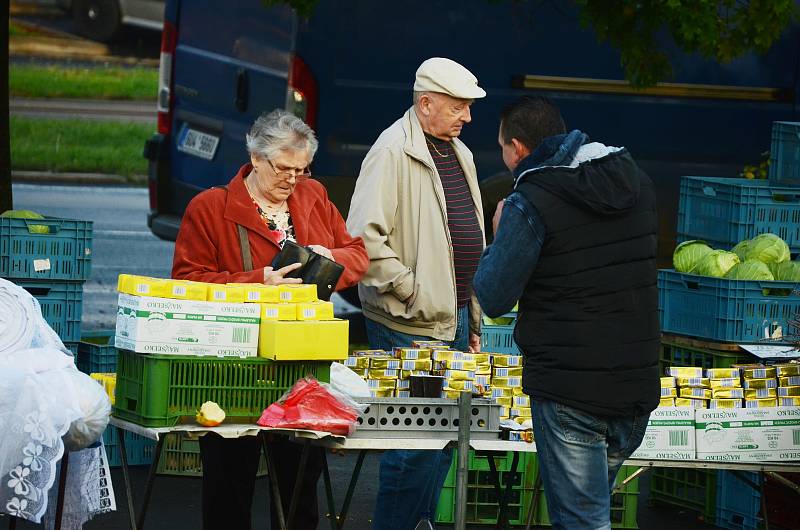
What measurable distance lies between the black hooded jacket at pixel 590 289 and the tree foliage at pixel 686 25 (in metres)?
3.73

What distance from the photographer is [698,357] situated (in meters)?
6.99

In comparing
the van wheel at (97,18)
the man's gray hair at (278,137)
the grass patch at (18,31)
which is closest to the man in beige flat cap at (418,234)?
the man's gray hair at (278,137)

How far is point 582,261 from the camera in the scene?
4.57 meters

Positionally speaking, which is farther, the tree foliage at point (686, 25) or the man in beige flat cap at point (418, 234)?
the tree foliage at point (686, 25)

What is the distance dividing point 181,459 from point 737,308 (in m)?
2.87

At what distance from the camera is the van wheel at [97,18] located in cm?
2400

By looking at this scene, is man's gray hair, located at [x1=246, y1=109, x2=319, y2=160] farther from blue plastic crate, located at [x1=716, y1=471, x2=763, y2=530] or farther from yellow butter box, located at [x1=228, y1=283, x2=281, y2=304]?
blue plastic crate, located at [x1=716, y1=471, x2=763, y2=530]

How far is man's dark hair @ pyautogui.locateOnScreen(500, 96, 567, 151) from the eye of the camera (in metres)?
4.68

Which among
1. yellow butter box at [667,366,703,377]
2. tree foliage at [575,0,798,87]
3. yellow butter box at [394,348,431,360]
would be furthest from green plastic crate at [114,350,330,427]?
tree foliage at [575,0,798,87]

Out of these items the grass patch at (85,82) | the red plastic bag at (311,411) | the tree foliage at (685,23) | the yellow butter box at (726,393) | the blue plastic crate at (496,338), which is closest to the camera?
the red plastic bag at (311,411)

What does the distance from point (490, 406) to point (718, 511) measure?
239cm

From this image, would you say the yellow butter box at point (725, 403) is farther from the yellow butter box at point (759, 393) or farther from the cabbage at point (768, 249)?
the cabbage at point (768, 249)

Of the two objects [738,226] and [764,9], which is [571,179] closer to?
[738,226]

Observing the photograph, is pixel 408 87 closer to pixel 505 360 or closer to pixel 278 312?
pixel 505 360
